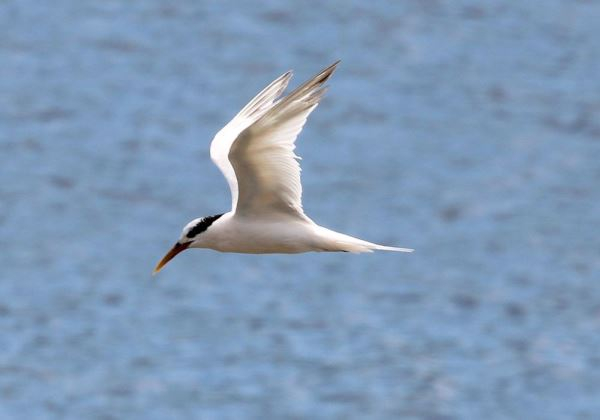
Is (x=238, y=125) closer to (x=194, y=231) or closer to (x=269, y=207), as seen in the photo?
(x=194, y=231)

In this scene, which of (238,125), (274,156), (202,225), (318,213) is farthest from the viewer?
(318,213)

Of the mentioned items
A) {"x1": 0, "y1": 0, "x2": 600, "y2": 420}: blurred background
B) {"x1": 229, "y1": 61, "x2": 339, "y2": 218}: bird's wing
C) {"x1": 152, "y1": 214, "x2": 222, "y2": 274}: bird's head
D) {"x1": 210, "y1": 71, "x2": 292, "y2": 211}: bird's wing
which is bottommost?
{"x1": 152, "y1": 214, "x2": 222, "y2": 274}: bird's head

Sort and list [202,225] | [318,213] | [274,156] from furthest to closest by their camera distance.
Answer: [318,213], [202,225], [274,156]

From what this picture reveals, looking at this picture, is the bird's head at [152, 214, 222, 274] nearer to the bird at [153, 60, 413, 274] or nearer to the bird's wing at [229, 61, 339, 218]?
the bird at [153, 60, 413, 274]

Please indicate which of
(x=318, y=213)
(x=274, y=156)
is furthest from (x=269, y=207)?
(x=318, y=213)

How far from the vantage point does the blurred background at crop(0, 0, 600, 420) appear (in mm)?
26469

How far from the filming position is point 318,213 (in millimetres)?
28891

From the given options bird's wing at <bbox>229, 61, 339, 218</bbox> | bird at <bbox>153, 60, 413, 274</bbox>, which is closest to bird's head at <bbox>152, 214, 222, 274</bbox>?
bird at <bbox>153, 60, 413, 274</bbox>

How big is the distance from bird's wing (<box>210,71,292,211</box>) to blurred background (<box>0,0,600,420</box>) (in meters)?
12.9

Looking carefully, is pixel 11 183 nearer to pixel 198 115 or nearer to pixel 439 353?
pixel 198 115

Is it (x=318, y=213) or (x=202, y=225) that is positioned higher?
(x=318, y=213)

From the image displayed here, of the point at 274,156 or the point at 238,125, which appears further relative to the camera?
the point at 238,125

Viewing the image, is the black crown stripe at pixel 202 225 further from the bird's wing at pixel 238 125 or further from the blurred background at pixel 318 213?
the blurred background at pixel 318 213

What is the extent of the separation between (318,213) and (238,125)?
16665mm
